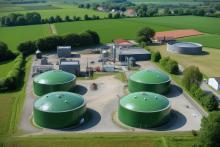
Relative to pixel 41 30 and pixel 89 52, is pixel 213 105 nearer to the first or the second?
pixel 89 52

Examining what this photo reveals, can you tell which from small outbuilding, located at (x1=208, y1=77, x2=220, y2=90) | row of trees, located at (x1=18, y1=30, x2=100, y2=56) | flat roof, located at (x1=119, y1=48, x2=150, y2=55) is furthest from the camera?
row of trees, located at (x1=18, y1=30, x2=100, y2=56)

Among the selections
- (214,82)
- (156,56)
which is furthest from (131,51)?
(214,82)

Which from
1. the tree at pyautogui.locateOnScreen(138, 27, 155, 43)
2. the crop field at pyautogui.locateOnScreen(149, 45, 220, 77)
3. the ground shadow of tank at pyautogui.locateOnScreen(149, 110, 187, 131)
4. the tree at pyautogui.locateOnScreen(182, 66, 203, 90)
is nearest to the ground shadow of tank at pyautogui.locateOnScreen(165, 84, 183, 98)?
the tree at pyautogui.locateOnScreen(182, 66, 203, 90)

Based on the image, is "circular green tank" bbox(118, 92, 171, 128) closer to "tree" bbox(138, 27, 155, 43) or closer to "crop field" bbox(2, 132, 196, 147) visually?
"crop field" bbox(2, 132, 196, 147)

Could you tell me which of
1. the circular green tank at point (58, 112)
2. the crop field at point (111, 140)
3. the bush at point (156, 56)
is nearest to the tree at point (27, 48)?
the bush at point (156, 56)

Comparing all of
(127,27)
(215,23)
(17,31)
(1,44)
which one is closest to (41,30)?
(17,31)

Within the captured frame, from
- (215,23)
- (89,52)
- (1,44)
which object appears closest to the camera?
(1,44)

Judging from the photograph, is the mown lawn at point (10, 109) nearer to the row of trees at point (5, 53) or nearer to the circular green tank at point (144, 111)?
the circular green tank at point (144, 111)
